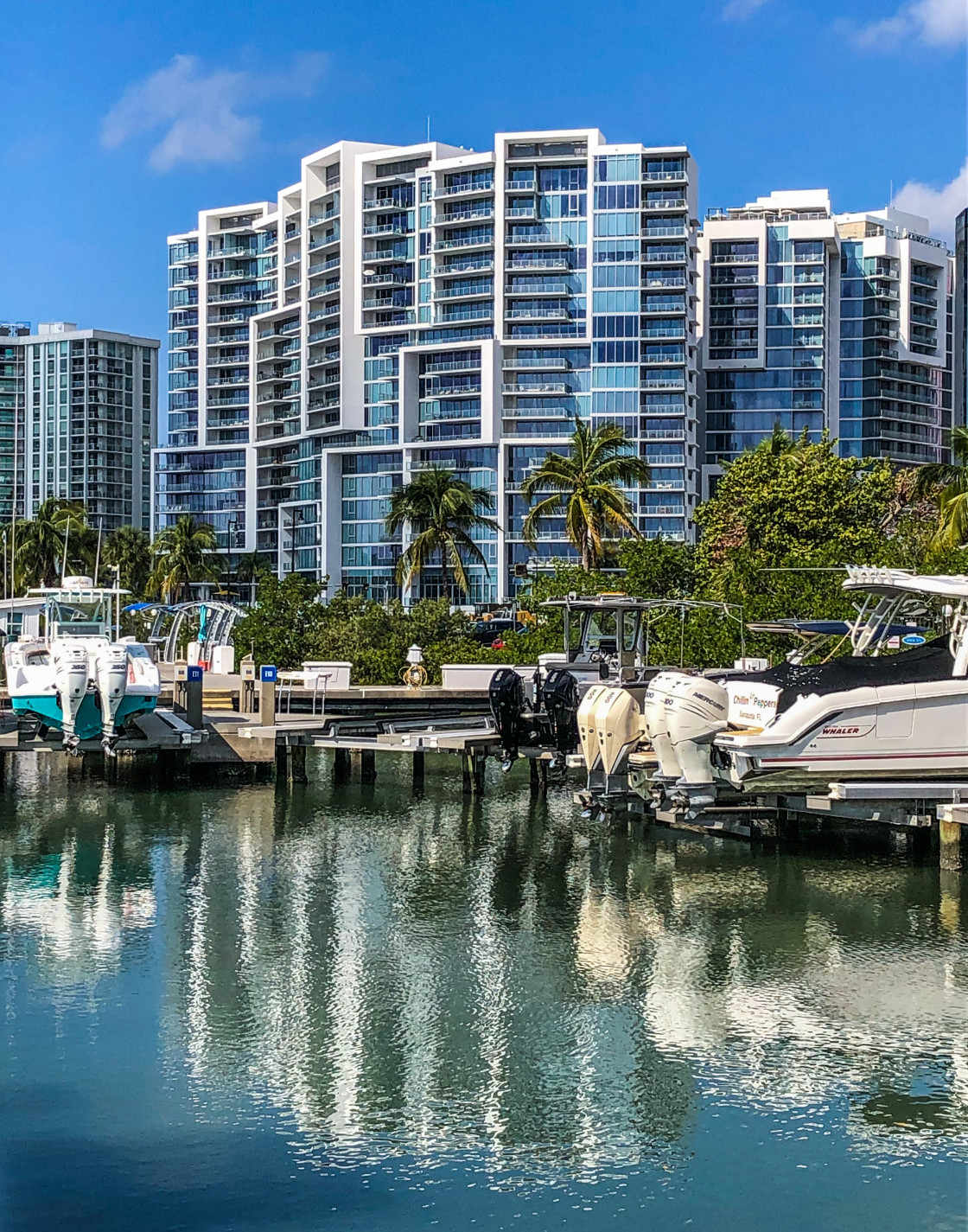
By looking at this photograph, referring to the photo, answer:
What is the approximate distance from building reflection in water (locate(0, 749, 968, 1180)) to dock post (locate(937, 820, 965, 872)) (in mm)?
439

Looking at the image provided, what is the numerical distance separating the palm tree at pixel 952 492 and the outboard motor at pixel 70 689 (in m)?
24.4

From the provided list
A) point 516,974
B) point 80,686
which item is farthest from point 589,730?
point 80,686

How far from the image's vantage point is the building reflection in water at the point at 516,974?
14.0 metres

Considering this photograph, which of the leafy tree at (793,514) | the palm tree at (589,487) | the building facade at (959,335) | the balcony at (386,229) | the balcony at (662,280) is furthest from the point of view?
the building facade at (959,335)

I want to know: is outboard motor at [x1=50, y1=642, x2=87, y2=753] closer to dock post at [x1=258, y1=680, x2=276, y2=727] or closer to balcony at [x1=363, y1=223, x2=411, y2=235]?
dock post at [x1=258, y1=680, x2=276, y2=727]

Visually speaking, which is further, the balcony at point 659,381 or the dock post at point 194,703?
the balcony at point 659,381

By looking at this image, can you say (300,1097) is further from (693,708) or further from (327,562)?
(327,562)

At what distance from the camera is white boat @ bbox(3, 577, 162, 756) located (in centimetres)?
3170

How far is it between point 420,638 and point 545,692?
2008 cm

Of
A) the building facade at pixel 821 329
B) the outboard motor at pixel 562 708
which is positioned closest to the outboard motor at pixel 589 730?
the outboard motor at pixel 562 708

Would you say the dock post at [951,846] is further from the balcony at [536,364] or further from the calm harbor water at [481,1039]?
the balcony at [536,364]

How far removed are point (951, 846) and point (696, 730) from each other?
433 centimetres

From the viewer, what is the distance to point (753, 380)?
120625 millimetres

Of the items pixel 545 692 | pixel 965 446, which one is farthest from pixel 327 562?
pixel 545 692
